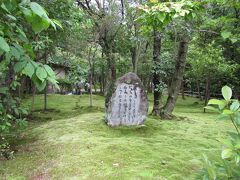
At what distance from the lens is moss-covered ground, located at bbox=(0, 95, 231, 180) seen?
4.79 metres

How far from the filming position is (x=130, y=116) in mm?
8180

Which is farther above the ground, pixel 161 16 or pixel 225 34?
pixel 161 16

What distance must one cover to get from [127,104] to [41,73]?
6845 millimetres

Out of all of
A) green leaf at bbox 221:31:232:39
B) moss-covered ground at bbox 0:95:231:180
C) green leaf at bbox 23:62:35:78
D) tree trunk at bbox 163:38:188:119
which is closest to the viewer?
green leaf at bbox 23:62:35:78

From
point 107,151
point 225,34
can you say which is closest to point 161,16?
point 225,34

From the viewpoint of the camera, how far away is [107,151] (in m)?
5.82

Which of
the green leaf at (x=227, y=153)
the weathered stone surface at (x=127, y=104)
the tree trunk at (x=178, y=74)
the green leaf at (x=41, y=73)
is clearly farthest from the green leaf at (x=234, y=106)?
the tree trunk at (x=178, y=74)

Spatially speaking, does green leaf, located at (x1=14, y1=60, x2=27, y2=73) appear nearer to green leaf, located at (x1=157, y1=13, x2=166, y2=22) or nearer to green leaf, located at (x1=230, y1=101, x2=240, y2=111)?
green leaf, located at (x1=230, y1=101, x2=240, y2=111)

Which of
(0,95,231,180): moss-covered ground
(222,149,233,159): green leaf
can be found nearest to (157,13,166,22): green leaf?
(222,149,233,159): green leaf

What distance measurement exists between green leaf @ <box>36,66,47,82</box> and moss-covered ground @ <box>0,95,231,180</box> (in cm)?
271

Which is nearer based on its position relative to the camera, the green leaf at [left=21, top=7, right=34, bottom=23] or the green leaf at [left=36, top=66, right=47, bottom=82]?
the green leaf at [left=21, top=7, right=34, bottom=23]

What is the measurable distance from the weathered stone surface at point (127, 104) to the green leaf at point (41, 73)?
6.77m

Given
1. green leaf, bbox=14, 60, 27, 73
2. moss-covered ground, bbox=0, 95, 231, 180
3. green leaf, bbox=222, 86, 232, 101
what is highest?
green leaf, bbox=14, 60, 27, 73

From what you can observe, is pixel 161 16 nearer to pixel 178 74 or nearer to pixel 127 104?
pixel 127 104
